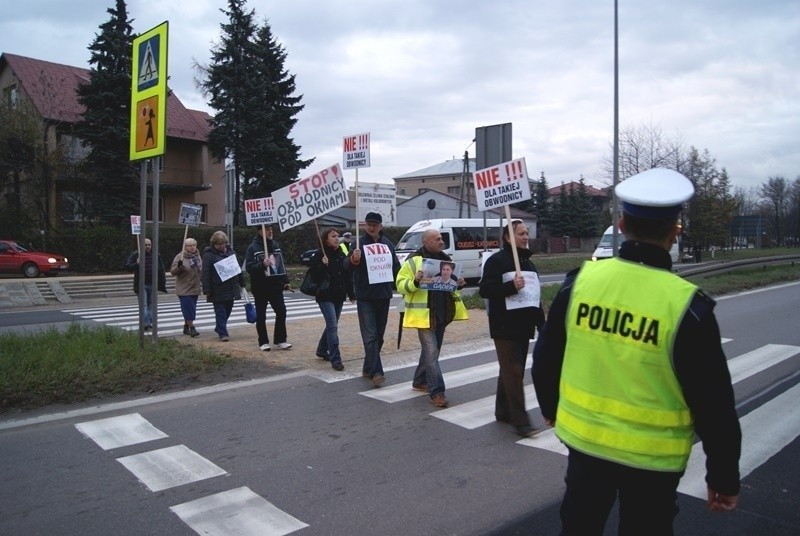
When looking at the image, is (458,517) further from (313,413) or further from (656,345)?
(313,413)

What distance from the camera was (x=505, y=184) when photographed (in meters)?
7.32

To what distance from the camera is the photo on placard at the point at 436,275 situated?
6.50 meters

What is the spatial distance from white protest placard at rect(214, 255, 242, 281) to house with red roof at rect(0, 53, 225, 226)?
72.9 feet

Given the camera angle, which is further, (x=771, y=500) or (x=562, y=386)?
(x=771, y=500)

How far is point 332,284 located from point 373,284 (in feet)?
3.85

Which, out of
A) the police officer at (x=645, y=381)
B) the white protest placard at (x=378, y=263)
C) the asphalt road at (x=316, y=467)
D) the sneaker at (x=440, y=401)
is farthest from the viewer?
the white protest placard at (x=378, y=263)

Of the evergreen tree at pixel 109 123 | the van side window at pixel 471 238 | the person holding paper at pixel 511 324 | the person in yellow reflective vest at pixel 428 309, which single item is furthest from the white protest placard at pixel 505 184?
the evergreen tree at pixel 109 123

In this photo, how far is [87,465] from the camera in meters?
4.88

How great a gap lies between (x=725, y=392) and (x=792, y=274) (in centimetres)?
2591

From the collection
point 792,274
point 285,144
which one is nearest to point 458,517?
point 792,274

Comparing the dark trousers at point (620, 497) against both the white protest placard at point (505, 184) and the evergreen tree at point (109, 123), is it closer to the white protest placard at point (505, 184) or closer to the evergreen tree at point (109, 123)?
the white protest placard at point (505, 184)

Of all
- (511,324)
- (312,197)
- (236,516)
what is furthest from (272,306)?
(236,516)

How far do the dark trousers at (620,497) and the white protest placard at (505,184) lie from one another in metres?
4.87

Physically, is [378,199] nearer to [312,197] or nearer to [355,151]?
[355,151]
